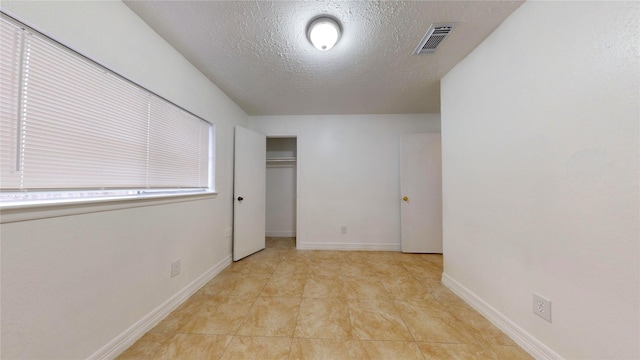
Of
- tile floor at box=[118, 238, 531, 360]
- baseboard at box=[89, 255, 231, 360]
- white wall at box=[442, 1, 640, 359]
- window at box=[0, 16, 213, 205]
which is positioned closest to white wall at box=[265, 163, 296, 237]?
tile floor at box=[118, 238, 531, 360]

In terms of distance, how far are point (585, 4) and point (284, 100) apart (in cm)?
246

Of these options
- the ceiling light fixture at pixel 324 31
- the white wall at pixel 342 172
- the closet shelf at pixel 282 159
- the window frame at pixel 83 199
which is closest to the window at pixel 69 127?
the window frame at pixel 83 199

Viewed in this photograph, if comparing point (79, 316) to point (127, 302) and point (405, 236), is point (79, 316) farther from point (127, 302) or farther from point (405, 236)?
point (405, 236)

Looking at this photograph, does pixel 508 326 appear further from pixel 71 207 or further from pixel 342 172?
pixel 71 207

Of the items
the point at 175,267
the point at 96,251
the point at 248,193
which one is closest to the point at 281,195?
the point at 248,193

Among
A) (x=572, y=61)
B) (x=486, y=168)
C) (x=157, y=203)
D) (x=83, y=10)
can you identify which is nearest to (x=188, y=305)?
(x=157, y=203)

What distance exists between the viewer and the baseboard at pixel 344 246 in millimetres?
3180

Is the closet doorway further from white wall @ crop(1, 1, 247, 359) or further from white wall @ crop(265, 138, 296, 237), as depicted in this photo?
white wall @ crop(1, 1, 247, 359)

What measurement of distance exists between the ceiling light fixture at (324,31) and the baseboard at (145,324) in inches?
89.7

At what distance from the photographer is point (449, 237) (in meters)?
2.04

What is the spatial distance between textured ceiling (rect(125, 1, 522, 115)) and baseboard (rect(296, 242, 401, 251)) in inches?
85.2

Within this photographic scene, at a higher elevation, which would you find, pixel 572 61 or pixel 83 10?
pixel 83 10

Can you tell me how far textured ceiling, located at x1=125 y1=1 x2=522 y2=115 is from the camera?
1.29 metres

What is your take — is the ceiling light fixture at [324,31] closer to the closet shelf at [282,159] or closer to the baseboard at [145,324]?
the baseboard at [145,324]
